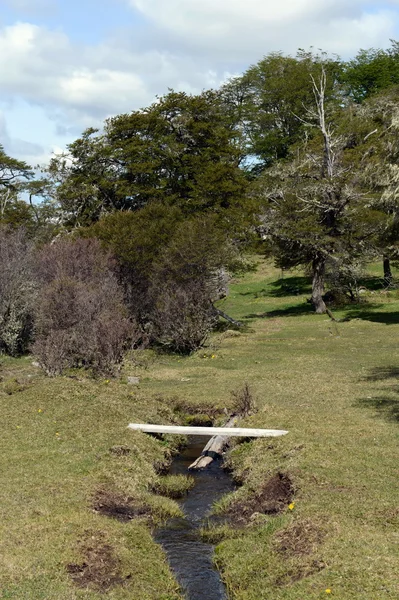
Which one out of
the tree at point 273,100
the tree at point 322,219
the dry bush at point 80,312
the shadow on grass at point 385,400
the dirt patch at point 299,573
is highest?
the tree at point 273,100

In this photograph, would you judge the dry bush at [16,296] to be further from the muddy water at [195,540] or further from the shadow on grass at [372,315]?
the shadow on grass at [372,315]

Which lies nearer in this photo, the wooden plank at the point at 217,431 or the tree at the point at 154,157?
the wooden plank at the point at 217,431

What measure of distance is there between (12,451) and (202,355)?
53.0 feet

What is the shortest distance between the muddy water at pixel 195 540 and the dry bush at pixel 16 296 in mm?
17682

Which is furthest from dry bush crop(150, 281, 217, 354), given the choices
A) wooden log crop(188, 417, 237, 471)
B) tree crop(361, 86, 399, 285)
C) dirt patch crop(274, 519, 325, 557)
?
dirt patch crop(274, 519, 325, 557)

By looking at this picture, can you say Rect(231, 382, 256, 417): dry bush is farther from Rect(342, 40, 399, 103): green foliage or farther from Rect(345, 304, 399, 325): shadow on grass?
Rect(342, 40, 399, 103): green foliage

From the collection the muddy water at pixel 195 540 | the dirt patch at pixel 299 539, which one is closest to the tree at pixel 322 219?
the muddy water at pixel 195 540

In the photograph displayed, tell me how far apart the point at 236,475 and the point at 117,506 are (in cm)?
341

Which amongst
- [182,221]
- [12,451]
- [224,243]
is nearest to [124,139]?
[182,221]

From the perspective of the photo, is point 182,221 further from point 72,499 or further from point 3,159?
point 3,159

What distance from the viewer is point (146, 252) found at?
34.7 m

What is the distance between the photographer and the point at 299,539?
1082cm

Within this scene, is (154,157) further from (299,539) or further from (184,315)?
(299,539)

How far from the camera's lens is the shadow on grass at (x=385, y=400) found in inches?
735
